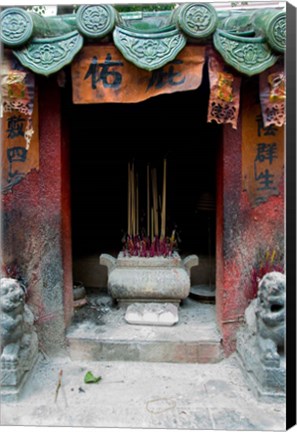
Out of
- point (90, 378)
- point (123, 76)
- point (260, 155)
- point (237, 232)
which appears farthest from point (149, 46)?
point (90, 378)

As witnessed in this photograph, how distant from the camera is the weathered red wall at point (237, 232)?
345 cm

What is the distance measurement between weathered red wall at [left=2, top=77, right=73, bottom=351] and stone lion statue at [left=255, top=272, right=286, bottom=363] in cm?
181

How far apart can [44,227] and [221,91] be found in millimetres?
1950

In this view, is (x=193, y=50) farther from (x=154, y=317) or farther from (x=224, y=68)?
(x=154, y=317)

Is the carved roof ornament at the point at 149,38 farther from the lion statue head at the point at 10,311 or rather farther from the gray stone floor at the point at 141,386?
the gray stone floor at the point at 141,386

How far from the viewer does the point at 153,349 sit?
3.51 meters

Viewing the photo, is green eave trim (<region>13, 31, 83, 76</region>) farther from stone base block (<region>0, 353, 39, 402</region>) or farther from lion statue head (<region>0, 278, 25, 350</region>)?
stone base block (<region>0, 353, 39, 402</region>)

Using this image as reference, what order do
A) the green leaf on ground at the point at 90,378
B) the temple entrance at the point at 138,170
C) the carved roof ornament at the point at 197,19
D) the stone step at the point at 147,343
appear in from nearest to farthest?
the carved roof ornament at the point at 197,19
the green leaf on ground at the point at 90,378
the stone step at the point at 147,343
the temple entrance at the point at 138,170

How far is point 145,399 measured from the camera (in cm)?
296

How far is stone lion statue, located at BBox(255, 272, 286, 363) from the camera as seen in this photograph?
286 centimetres

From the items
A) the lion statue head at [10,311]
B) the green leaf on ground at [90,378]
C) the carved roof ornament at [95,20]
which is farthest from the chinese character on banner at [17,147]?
the green leaf on ground at [90,378]

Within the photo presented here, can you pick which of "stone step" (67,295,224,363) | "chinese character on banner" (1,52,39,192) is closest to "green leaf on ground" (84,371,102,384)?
"stone step" (67,295,224,363)

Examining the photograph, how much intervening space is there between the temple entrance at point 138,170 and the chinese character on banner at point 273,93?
1.82 metres

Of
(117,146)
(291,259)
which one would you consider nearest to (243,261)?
(291,259)
